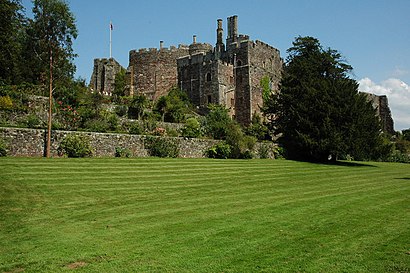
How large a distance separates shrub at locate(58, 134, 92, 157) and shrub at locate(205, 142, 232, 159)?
28.9ft

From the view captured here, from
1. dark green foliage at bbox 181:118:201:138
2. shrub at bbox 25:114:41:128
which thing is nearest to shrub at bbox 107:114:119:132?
dark green foliage at bbox 181:118:201:138

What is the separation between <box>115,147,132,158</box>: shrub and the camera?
65.3 feet

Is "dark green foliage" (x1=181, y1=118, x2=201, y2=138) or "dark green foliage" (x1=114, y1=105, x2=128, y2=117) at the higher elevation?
"dark green foliage" (x1=114, y1=105, x2=128, y2=117)

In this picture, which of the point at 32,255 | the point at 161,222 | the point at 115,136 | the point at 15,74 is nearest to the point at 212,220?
the point at 161,222

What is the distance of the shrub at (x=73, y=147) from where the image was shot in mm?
17891

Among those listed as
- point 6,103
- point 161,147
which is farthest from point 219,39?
point 6,103

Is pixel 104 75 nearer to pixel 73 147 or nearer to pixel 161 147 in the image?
pixel 161 147

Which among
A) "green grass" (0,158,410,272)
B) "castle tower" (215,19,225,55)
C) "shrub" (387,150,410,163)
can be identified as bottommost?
"green grass" (0,158,410,272)

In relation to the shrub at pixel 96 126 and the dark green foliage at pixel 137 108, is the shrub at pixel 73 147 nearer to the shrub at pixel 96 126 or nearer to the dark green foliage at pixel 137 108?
the shrub at pixel 96 126

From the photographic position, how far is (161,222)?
25.1 ft

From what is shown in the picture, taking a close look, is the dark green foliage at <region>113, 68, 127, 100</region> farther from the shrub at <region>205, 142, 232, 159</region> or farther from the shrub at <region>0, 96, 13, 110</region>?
the shrub at <region>0, 96, 13, 110</region>

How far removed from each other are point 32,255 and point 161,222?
8.65 feet

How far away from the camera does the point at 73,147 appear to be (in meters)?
18.0

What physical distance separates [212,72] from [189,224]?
115 ft
